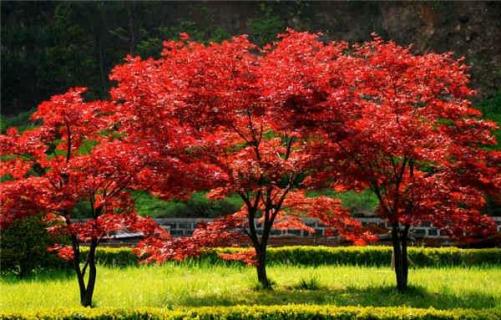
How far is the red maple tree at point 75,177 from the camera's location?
975 centimetres

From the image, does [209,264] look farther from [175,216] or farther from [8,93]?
[8,93]

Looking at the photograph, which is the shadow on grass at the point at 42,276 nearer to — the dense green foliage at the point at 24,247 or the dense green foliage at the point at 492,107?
the dense green foliage at the point at 24,247

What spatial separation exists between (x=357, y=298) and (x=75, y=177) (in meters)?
5.15

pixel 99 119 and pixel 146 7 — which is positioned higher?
pixel 146 7

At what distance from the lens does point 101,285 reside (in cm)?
1283

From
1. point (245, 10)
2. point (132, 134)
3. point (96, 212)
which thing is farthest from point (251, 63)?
point (245, 10)

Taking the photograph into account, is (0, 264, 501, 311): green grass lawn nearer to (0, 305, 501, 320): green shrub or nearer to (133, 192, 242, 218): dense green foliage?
(0, 305, 501, 320): green shrub

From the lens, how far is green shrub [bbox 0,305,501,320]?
8.35m

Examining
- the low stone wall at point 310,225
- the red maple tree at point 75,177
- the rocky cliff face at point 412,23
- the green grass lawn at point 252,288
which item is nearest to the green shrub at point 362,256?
the green grass lawn at point 252,288

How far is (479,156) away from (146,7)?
26846 mm

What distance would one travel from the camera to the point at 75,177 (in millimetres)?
10078

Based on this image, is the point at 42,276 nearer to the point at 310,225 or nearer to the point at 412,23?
the point at 310,225

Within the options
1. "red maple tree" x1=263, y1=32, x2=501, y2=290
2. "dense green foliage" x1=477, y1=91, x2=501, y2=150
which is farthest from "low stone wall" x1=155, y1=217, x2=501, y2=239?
"dense green foliage" x1=477, y1=91, x2=501, y2=150

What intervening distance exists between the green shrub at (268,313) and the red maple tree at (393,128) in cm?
271
